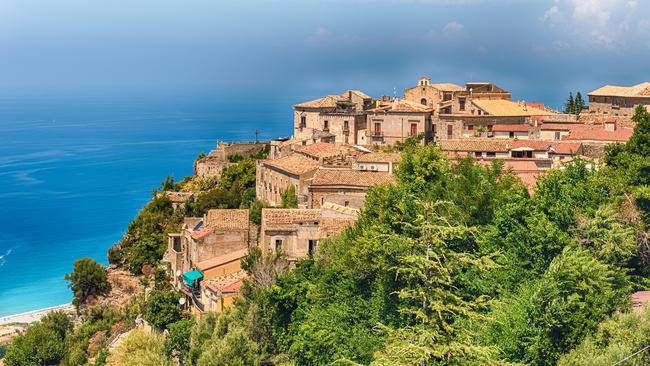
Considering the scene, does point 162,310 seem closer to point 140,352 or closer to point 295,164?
point 140,352

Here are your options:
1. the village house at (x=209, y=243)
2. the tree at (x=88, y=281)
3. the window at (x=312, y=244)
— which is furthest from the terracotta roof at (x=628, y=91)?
the tree at (x=88, y=281)

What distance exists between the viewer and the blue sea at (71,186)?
67938 mm

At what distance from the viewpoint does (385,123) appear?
4659 cm

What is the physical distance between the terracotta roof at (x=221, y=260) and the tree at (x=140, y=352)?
3.94 metres

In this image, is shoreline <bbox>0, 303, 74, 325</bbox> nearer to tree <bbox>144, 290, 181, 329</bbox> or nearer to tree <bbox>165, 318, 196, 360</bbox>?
tree <bbox>144, 290, 181, 329</bbox>

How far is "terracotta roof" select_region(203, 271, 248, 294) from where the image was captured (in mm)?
29391

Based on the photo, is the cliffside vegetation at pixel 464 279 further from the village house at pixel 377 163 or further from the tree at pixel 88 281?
the tree at pixel 88 281

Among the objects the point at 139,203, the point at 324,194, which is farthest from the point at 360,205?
the point at 139,203

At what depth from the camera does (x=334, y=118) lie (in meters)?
49.3

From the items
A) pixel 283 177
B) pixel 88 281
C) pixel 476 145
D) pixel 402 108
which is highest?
pixel 402 108

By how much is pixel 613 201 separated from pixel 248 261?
43.6ft

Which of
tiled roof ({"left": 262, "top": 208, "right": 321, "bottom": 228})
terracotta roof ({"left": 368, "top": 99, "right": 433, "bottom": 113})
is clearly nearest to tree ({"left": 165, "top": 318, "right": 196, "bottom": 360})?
tiled roof ({"left": 262, "top": 208, "right": 321, "bottom": 228})

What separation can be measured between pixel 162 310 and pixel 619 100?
114ft

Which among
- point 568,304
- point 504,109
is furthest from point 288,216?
point 504,109
